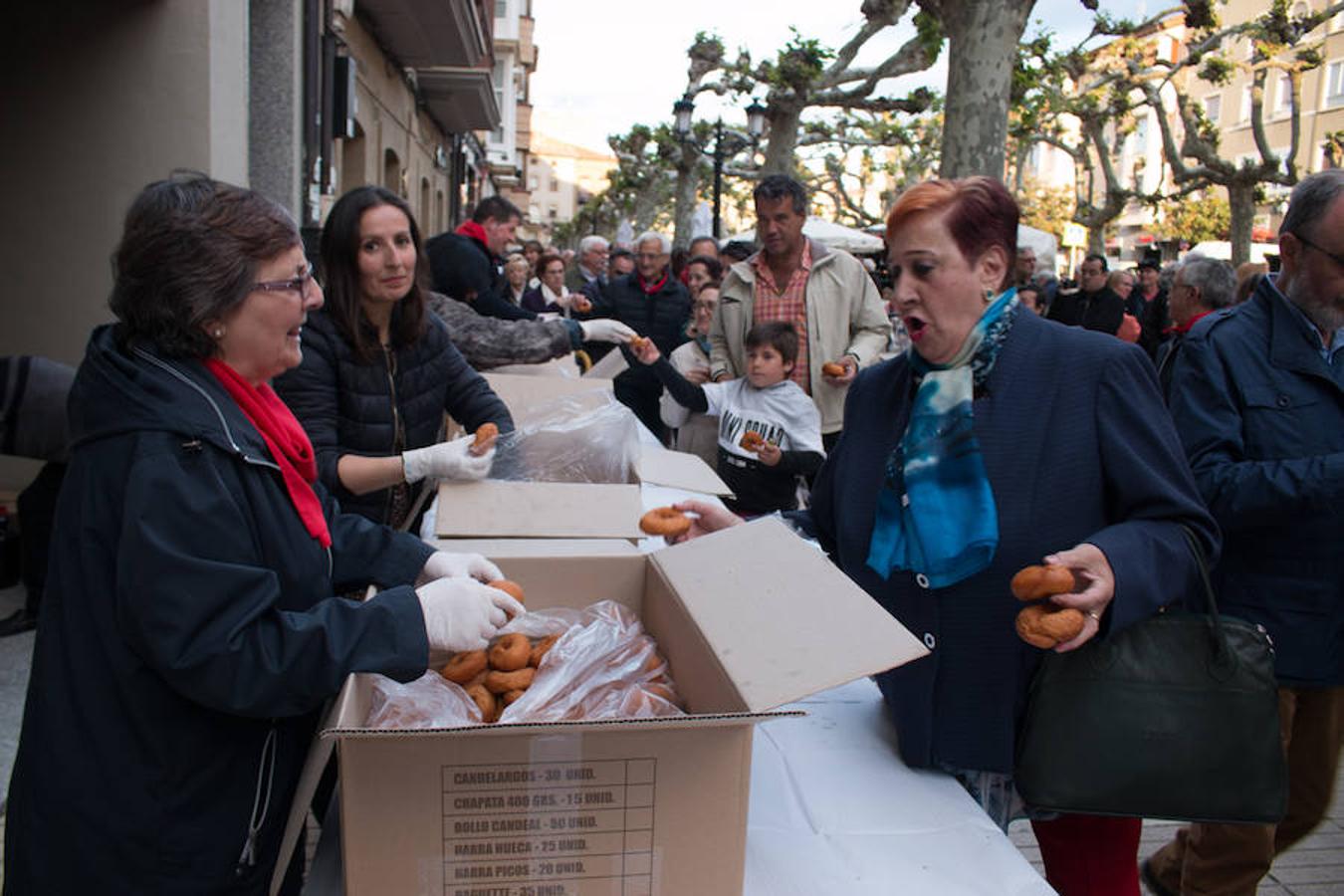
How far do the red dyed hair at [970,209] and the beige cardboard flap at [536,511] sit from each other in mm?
1073

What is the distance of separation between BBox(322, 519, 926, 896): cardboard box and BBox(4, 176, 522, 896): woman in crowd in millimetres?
151

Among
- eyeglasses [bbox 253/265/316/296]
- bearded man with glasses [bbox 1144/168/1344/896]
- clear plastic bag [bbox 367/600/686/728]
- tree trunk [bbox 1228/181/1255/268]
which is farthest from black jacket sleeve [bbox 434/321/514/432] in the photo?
tree trunk [bbox 1228/181/1255/268]

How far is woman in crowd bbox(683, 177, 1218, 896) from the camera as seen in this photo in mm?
1785

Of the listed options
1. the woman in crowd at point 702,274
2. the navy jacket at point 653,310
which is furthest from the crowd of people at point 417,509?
the woman in crowd at point 702,274

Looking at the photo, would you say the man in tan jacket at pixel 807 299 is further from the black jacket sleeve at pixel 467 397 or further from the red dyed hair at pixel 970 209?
the red dyed hair at pixel 970 209

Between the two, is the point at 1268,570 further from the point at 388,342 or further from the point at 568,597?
the point at 388,342

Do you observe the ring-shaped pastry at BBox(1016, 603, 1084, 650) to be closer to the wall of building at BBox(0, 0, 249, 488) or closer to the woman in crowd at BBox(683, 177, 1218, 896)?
the woman in crowd at BBox(683, 177, 1218, 896)

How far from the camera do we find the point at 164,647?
131 cm

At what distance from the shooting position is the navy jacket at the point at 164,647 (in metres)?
1.32

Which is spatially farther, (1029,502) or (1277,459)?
(1277,459)

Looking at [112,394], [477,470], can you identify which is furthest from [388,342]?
[112,394]

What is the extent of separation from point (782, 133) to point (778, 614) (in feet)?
65.2

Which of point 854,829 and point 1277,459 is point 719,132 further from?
point 854,829

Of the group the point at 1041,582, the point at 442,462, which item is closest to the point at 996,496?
the point at 1041,582
